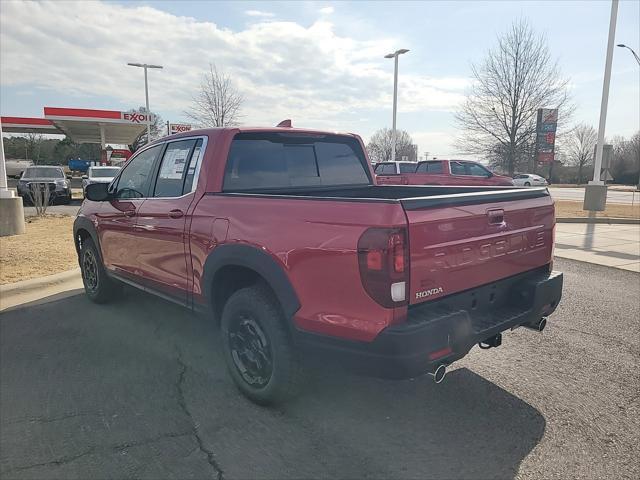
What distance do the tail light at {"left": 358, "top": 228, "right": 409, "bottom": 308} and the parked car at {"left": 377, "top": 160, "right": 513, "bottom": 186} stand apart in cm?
1524

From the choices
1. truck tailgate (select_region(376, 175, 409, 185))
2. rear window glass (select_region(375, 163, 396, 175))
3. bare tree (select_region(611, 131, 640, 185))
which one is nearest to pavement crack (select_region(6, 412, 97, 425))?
truck tailgate (select_region(376, 175, 409, 185))

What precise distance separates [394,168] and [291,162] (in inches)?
648

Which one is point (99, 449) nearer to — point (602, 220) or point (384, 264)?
point (384, 264)

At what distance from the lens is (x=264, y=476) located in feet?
7.97

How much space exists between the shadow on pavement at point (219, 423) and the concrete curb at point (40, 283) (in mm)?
2028

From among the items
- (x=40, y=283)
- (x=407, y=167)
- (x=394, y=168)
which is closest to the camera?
(x=40, y=283)

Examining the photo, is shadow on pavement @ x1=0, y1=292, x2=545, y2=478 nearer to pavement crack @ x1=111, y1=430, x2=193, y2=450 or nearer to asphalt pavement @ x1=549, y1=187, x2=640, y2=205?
pavement crack @ x1=111, y1=430, x2=193, y2=450

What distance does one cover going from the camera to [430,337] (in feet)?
7.82

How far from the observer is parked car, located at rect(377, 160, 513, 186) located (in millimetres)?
17359

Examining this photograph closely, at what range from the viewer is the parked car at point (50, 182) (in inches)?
728

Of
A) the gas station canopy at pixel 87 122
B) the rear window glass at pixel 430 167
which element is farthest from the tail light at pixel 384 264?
the gas station canopy at pixel 87 122

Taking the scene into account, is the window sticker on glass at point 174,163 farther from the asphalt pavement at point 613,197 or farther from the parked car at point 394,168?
the asphalt pavement at point 613,197

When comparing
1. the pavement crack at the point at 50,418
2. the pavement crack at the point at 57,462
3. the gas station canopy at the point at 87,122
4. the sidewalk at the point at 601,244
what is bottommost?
the pavement crack at the point at 50,418

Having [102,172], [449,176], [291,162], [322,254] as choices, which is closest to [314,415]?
[322,254]
